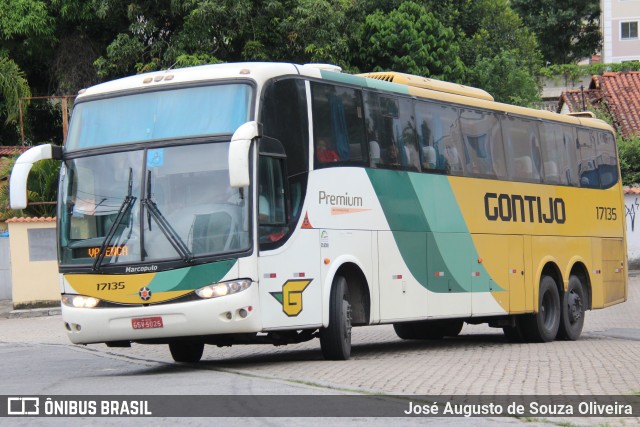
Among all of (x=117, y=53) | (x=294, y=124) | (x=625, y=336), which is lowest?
(x=625, y=336)

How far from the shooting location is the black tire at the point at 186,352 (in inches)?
585

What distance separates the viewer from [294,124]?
Result: 43.9 feet

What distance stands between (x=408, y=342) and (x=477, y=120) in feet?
13.0

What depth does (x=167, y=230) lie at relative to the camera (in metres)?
12.6

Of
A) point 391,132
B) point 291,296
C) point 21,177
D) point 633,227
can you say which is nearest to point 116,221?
point 21,177

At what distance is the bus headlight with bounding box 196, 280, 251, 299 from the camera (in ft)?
40.5

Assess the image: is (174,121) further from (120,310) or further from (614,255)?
(614,255)

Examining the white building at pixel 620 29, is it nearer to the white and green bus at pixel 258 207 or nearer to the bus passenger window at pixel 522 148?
the bus passenger window at pixel 522 148

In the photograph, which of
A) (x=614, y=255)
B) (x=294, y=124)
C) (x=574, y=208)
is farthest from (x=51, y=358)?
(x=614, y=255)

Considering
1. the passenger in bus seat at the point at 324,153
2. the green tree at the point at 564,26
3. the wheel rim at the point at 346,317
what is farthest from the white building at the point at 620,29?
the wheel rim at the point at 346,317

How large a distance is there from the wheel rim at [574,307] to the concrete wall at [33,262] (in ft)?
46.2

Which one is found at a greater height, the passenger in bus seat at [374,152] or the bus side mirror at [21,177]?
the passenger in bus seat at [374,152]

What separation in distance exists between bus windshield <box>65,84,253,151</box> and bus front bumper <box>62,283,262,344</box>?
72.3 inches

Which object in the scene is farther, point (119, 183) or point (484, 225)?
point (484, 225)
